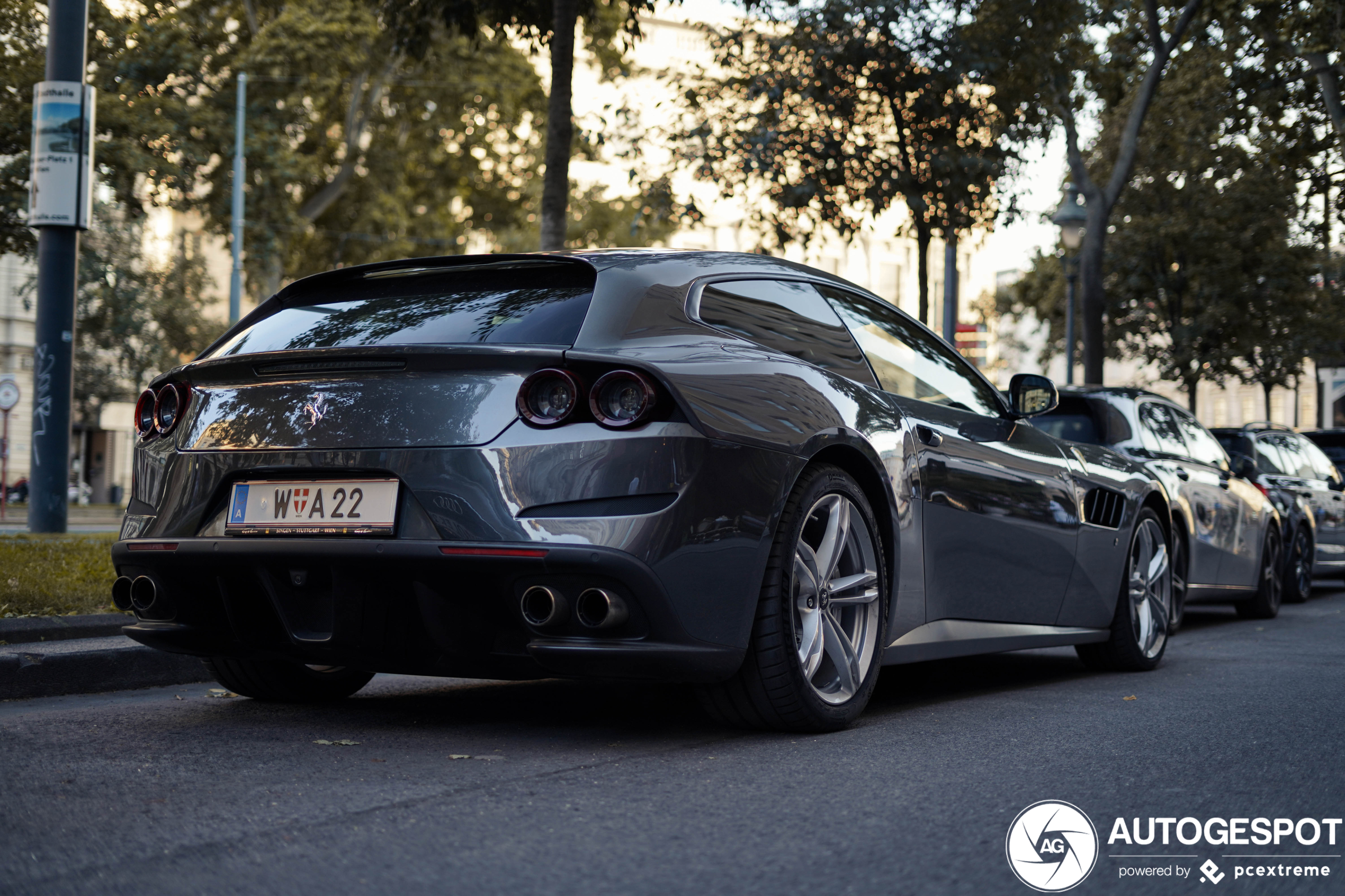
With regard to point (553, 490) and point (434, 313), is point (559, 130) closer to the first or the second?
point (434, 313)

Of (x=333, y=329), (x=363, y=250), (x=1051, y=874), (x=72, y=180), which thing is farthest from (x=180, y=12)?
(x=1051, y=874)

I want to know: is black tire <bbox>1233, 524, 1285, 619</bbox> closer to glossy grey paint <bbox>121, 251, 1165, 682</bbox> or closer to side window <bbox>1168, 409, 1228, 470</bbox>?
side window <bbox>1168, 409, 1228, 470</bbox>

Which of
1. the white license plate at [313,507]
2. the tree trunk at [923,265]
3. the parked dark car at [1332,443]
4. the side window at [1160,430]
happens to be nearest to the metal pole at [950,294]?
the tree trunk at [923,265]

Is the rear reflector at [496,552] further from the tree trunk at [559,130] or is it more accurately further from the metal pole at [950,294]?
the metal pole at [950,294]

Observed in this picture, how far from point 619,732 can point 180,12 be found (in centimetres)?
3176

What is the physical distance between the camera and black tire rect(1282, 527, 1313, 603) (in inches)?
480

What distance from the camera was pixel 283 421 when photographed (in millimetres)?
4211

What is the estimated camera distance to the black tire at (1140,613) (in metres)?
6.68

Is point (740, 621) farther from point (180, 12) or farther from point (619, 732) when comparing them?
point (180, 12)

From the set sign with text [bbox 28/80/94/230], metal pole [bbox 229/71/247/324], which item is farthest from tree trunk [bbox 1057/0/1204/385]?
metal pole [bbox 229/71/247/324]

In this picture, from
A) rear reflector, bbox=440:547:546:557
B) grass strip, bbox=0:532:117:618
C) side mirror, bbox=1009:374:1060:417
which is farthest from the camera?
grass strip, bbox=0:532:117:618

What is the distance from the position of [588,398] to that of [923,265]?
11338mm

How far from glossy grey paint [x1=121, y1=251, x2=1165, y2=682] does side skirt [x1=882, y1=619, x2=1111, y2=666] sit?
6 cm

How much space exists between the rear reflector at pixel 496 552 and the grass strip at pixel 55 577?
2.71 m
